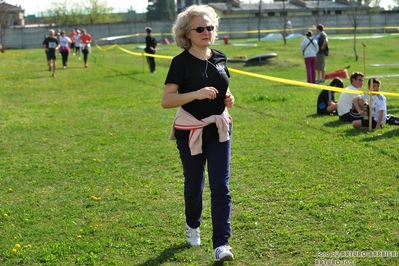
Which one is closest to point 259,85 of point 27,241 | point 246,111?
point 246,111

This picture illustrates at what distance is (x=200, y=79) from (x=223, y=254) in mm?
1368

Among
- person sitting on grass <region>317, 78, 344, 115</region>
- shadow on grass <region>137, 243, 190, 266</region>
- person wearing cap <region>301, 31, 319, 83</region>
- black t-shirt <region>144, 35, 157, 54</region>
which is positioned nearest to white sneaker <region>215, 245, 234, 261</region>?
shadow on grass <region>137, 243, 190, 266</region>

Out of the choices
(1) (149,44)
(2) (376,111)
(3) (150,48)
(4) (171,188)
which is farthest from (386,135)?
(1) (149,44)

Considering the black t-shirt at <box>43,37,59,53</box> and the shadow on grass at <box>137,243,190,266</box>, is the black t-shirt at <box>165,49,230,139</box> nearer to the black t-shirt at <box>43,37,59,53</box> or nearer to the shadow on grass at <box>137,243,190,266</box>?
the shadow on grass at <box>137,243,190,266</box>

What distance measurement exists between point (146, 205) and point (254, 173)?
1805 millimetres

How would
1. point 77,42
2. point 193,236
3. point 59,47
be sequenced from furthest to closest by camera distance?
point 77,42
point 59,47
point 193,236

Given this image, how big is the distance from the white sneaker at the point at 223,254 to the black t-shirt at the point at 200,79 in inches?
35.0

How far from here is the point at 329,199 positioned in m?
6.75

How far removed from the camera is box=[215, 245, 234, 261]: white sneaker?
16.4 ft

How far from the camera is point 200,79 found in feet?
16.5

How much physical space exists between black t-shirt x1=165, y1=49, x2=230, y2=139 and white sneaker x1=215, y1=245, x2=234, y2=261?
0.89 metres

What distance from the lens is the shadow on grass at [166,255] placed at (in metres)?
5.23

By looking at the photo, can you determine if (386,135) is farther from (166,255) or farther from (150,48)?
(150,48)

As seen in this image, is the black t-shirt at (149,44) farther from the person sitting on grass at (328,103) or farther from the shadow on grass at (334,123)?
the shadow on grass at (334,123)
